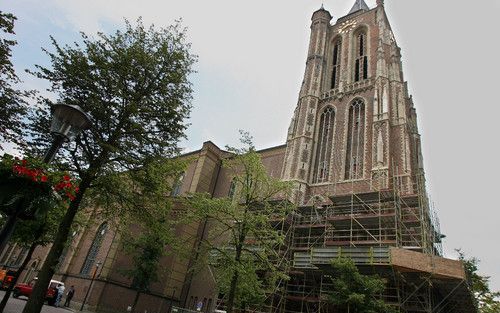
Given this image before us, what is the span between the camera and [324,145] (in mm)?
29750

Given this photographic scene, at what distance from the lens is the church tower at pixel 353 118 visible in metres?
25.0

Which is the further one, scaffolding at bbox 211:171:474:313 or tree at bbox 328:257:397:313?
scaffolding at bbox 211:171:474:313

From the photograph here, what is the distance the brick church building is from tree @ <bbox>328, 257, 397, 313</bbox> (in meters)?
1.90

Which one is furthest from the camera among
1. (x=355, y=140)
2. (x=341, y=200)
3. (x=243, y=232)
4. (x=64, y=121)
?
(x=355, y=140)

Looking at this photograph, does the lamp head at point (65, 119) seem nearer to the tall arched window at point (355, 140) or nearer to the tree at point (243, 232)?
the tree at point (243, 232)

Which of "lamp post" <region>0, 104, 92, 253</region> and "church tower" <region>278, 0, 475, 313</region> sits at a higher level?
"church tower" <region>278, 0, 475, 313</region>

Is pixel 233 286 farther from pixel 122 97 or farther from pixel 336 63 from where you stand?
pixel 336 63

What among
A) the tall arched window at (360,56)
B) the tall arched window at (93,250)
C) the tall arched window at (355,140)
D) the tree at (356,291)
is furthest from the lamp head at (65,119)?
the tall arched window at (360,56)

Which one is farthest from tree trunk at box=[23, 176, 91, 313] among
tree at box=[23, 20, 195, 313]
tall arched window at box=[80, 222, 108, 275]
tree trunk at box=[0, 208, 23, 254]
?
tall arched window at box=[80, 222, 108, 275]

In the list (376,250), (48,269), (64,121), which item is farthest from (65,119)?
(376,250)

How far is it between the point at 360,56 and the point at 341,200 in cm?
1840

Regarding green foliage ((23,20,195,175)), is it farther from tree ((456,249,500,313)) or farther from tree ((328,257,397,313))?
tree ((456,249,500,313))

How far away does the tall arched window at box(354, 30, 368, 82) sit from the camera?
3290 centimetres

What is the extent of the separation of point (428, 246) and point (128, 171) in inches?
657
